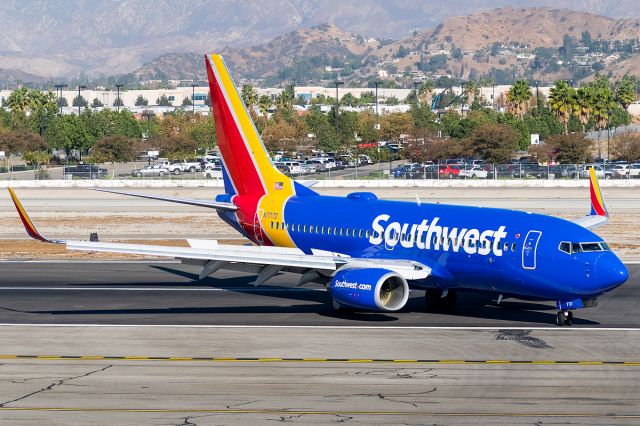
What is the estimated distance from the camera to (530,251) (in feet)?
134

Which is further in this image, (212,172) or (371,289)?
(212,172)

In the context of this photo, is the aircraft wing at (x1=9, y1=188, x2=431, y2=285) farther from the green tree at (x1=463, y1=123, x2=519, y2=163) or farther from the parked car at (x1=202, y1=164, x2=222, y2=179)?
the green tree at (x1=463, y1=123, x2=519, y2=163)

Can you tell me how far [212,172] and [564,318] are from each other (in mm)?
106759

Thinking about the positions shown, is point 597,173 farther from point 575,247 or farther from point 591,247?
point 575,247

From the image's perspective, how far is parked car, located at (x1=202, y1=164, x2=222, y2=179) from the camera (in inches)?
5576

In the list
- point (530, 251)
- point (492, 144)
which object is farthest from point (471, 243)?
point (492, 144)

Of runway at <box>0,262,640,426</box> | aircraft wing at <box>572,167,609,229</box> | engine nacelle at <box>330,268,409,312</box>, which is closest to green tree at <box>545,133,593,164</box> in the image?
runway at <box>0,262,640,426</box>

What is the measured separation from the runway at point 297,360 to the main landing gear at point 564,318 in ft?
1.46

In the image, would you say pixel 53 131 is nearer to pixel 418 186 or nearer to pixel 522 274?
pixel 418 186

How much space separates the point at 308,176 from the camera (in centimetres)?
14850

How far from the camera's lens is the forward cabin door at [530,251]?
40.6m

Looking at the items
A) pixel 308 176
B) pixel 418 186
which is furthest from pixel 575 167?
pixel 308 176

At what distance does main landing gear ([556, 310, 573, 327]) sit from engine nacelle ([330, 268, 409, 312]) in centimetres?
567

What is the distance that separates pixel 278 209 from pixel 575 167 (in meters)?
87.4
